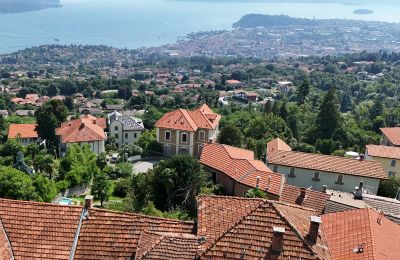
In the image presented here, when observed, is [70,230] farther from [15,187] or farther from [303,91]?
[303,91]

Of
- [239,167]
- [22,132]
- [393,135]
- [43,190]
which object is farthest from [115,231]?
[22,132]

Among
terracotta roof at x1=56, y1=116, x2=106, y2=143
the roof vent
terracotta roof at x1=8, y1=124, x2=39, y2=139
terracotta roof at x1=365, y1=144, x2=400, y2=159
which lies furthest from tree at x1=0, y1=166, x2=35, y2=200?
terracotta roof at x1=8, y1=124, x2=39, y2=139

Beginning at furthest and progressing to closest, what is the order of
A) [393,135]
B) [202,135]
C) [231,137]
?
[393,135], [202,135], [231,137]

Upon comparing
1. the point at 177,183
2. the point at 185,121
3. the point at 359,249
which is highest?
the point at 359,249

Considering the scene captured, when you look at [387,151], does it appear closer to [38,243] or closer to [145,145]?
[145,145]

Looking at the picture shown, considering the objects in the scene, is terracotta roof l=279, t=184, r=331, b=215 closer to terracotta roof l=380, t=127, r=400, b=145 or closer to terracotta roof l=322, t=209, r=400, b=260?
terracotta roof l=322, t=209, r=400, b=260

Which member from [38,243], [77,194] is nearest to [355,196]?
[38,243]
